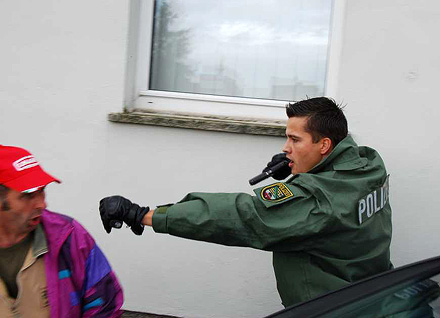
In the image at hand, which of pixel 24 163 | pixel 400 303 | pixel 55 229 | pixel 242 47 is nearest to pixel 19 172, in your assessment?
pixel 24 163

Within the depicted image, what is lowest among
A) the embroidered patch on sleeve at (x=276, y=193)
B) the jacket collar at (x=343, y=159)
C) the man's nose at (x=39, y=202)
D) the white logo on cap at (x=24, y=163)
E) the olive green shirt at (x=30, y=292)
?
the olive green shirt at (x=30, y=292)

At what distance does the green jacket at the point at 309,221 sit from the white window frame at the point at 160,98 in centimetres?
157

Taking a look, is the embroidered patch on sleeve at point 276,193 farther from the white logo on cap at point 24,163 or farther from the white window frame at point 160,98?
the white window frame at point 160,98

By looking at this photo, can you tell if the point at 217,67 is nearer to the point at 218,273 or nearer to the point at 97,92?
the point at 97,92

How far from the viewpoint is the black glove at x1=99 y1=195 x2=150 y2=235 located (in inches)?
84.4

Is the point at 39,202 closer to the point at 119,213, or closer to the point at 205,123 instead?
the point at 119,213

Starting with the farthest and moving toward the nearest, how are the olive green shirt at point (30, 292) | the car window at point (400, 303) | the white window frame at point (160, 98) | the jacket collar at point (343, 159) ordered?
the white window frame at point (160, 98) → the jacket collar at point (343, 159) → the olive green shirt at point (30, 292) → the car window at point (400, 303)

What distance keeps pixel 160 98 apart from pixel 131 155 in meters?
0.46

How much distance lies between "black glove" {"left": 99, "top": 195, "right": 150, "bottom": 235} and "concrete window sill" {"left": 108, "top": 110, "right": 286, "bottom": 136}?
5.17ft

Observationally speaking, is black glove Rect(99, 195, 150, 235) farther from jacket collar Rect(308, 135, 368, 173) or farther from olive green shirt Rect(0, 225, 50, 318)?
jacket collar Rect(308, 135, 368, 173)

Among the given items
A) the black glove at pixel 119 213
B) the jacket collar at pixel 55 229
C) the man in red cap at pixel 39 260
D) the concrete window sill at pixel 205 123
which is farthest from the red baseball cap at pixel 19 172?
the concrete window sill at pixel 205 123

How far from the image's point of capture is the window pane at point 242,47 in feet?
13.0

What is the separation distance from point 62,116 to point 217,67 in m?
1.09

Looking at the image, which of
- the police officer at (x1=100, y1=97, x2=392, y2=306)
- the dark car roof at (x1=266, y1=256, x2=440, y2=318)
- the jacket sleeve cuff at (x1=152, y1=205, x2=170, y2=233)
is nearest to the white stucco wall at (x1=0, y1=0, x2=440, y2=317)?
the police officer at (x1=100, y1=97, x2=392, y2=306)
